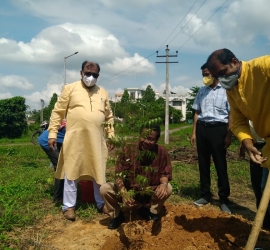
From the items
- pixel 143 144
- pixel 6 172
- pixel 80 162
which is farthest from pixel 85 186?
pixel 6 172

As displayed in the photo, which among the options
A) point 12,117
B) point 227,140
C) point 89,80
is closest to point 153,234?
point 227,140

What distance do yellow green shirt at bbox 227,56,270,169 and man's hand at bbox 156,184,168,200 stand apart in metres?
1.02

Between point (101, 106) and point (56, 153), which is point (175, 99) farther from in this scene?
point (101, 106)

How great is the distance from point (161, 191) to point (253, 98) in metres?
1.44

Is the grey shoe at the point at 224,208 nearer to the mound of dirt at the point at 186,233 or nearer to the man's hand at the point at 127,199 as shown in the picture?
the mound of dirt at the point at 186,233

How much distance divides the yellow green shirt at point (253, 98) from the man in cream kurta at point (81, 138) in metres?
1.78

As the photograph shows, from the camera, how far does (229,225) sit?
12.0 feet

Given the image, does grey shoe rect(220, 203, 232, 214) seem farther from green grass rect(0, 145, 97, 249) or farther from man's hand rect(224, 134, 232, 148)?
green grass rect(0, 145, 97, 249)

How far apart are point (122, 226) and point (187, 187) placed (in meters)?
2.42

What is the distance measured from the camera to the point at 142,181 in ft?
10.7

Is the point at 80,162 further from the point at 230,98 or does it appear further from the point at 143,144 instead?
the point at 230,98

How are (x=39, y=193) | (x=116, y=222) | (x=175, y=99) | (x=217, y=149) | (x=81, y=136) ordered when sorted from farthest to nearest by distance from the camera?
(x=175, y=99) < (x=39, y=193) < (x=217, y=149) < (x=81, y=136) < (x=116, y=222)

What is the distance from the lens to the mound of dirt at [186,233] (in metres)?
3.25


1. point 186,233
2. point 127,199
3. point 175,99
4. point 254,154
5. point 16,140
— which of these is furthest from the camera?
point 175,99
